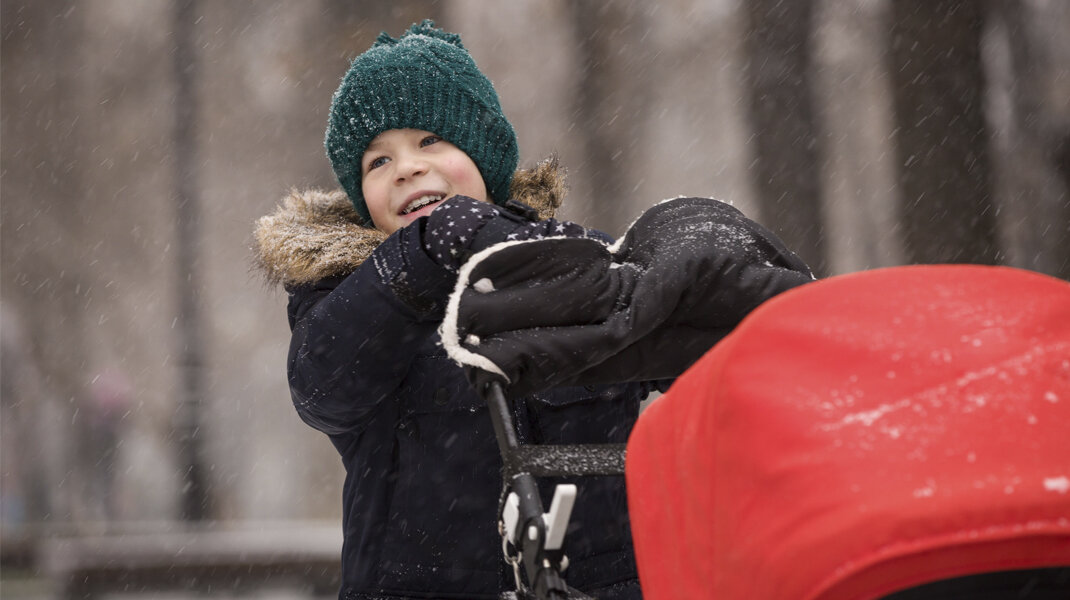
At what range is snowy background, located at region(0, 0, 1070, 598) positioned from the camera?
519cm

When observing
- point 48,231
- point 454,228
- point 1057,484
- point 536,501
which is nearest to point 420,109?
point 454,228

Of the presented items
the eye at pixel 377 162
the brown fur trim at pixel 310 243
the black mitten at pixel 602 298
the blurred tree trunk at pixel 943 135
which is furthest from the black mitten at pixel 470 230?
the blurred tree trunk at pixel 943 135

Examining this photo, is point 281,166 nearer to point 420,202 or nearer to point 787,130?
point 787,130

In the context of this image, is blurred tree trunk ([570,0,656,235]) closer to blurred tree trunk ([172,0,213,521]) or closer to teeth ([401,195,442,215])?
blurred tree trunk ([172,0,213,521])

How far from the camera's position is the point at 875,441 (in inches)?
42.0

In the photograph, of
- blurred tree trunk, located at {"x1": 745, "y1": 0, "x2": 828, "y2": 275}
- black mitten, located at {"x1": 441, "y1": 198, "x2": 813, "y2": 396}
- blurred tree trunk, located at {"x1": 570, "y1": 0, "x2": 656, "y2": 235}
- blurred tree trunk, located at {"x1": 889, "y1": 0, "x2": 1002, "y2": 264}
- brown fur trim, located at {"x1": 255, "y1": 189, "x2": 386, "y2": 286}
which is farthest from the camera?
blurred tree trunk, located at {"x1": 570, "y1": 0, "x2": 656, "y2": 235}

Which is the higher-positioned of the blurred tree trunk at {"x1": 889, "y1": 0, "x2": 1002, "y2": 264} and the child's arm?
the blurred tree trunk at {"x1": 889, "y1": 0, "x2": 1002, "y2": 264}

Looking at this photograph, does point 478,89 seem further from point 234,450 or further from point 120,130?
point 234,450

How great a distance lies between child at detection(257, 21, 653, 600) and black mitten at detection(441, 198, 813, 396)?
6.0 inches

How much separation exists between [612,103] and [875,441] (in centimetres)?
944

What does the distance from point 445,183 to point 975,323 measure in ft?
4.75

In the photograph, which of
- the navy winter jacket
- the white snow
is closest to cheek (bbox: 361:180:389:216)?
the navy winter jacket

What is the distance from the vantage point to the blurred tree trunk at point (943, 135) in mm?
4902

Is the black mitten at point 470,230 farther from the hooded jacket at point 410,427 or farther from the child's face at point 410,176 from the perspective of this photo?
the child's face at point 410,176
